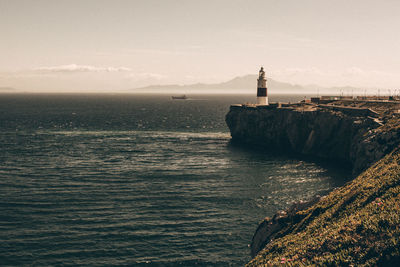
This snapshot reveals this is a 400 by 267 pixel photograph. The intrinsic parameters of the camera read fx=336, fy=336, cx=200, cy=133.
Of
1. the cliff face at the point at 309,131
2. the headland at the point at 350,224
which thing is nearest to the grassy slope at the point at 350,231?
the headland at the point at 350,224

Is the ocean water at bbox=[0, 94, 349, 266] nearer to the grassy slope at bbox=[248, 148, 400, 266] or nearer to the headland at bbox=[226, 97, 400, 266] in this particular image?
the headland at bbox=[226, 97, 400, 266]

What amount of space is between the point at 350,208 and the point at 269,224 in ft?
22.4

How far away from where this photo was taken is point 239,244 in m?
31.9

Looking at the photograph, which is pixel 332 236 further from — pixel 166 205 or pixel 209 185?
pixel 209 185

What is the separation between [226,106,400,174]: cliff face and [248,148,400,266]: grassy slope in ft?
66.0

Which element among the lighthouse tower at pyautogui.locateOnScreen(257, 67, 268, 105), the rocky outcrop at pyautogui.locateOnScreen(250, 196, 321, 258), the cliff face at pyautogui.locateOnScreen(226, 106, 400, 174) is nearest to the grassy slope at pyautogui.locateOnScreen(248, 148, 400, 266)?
the rocky outcrop at pyautogui.locateOnScreen(250, 196, 321, 258)

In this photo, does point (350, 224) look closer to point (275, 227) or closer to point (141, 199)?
point (275, 227)

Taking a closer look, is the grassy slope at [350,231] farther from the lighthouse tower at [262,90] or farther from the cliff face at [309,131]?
the lighthouse tower at [262,90]

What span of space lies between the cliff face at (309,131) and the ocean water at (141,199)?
279 inches

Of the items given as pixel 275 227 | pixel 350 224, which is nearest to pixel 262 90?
pixel 275 227

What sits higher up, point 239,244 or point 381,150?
point 381,150

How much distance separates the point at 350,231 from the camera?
63.4 feet

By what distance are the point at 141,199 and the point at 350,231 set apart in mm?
28827

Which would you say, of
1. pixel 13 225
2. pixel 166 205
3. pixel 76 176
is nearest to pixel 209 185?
pixel 166 205
